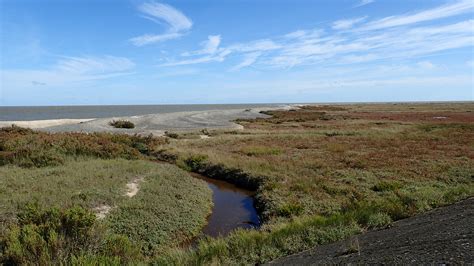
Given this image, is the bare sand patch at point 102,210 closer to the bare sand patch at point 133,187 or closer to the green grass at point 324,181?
the bare sand patch at point 133,187

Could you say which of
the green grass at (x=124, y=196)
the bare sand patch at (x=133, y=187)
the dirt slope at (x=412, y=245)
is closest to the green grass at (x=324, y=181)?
the dirt slope at (x=412, y=245)

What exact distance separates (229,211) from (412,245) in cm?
936

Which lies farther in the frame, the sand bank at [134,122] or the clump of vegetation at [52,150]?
the sand bank at [134,122]

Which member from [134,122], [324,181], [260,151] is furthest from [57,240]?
[134,122]

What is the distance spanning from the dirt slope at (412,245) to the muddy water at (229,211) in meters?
4.36

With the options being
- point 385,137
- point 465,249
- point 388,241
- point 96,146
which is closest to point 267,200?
point 388,241

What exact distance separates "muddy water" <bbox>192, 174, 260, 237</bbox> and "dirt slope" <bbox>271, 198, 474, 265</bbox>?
4358 mm

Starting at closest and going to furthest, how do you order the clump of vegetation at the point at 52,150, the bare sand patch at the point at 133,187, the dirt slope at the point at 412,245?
the dirt slope at the point at 412,245 < the bare sand patch at the point at 133,187 < the clump of vegetation at the point at 52,150

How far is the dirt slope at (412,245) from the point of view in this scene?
242 inches

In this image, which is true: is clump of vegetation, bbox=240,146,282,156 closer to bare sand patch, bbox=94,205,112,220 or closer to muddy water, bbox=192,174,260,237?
muddy water, bbox=192,174,260,237

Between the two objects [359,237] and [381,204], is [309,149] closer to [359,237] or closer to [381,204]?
[381,204]

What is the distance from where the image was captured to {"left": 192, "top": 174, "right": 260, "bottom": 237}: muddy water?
1342 centimetres

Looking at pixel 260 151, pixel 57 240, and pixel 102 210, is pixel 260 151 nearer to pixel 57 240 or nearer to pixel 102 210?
pixel 102 210

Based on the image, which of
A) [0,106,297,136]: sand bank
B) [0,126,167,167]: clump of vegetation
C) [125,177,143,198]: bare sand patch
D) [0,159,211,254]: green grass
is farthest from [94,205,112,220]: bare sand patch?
[0,106,297,136]: sand bank
